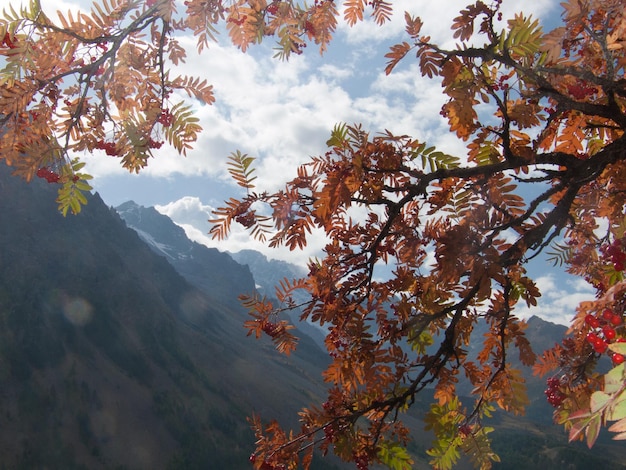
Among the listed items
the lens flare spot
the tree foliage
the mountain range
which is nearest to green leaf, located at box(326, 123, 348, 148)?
the tree foliage

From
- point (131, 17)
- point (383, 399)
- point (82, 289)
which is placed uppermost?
point (131, 17)

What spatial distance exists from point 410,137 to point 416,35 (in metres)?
0.83

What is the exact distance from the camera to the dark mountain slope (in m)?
113

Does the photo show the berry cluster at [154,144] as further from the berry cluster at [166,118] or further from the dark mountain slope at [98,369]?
the dark mountain slope at [98,369]

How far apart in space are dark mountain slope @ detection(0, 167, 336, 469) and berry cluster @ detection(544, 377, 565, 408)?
121267 millimetres

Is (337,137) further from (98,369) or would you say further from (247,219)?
(98,369)

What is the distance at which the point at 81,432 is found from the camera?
114 m

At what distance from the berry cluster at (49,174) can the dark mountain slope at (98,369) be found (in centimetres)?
12058

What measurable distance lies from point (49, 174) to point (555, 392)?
5.58 metres

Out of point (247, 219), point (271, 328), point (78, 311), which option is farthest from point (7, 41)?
point (78, 311)

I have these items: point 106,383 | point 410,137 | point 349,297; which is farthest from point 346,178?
point 106,383

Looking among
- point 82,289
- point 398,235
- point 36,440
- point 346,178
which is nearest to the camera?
point 346,178

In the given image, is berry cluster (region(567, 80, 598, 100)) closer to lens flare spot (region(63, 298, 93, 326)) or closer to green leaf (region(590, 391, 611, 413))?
green leaf (region(590, 391, 611, 413))

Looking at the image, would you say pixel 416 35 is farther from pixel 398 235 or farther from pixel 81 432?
pixel 81 432
